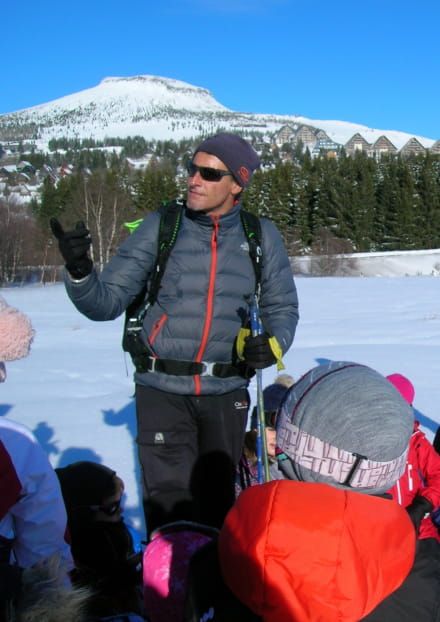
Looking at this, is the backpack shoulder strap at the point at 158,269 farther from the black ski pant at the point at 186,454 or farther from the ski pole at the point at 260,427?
the ski pole at the point at 260,427

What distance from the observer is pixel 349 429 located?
1.20 m

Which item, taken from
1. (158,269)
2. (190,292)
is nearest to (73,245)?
(158,269)

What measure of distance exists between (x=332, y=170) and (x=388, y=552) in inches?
1684

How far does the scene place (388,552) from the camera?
0.98 m

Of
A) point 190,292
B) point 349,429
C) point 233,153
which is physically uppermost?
point 233,153

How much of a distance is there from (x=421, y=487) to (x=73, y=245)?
175 centimetres

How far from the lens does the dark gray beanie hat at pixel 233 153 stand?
2.23m


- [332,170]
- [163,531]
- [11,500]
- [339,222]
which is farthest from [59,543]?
[332,170]

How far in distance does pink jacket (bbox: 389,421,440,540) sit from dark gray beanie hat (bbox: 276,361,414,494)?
109 cm

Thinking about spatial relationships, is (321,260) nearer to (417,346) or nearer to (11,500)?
(417,346)

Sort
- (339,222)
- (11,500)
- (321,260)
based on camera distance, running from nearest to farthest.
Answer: (11,500) < (321,260) < (339,222)

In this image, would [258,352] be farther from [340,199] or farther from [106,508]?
[340,199]

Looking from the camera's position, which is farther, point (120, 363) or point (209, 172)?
point (120, 363)

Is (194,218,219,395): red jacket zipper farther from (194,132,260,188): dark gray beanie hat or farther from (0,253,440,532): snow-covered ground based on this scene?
(0,253,440,532): snow-covered ground
